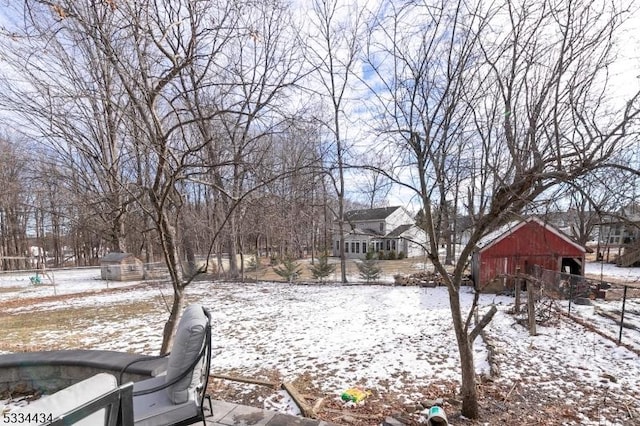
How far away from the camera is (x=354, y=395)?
155 inches

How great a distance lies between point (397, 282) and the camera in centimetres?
1408

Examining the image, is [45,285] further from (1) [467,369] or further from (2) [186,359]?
(1) [467,369]

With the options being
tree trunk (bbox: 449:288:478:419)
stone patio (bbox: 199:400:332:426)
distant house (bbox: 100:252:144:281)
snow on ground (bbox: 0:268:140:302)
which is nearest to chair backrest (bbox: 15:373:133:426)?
stone patio (bbox: 199:400:332:426)

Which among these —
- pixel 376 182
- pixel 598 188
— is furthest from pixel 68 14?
pixel 598 188

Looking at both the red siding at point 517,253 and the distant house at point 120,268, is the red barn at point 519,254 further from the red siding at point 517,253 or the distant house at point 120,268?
the distant house at point 120,268

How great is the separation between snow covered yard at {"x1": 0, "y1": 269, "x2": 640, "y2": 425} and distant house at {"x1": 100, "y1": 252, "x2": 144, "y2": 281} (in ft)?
18.7

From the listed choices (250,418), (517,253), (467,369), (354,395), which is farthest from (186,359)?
(517,253)

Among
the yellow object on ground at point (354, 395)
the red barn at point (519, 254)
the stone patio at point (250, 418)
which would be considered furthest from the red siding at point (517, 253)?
the stone patio at point (250, 418)

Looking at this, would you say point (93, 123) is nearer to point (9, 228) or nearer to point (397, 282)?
point (397, 282)

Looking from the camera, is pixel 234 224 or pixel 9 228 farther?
pixel 9 228

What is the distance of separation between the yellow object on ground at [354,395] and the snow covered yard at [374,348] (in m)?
0.13

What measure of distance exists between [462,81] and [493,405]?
365 cm

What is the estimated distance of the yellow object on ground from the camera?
3883 mm

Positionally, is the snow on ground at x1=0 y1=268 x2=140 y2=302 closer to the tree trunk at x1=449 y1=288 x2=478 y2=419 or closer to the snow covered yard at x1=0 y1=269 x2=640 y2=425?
the snow covered yard at x1=0 y1=269 x2=640 y2=425
